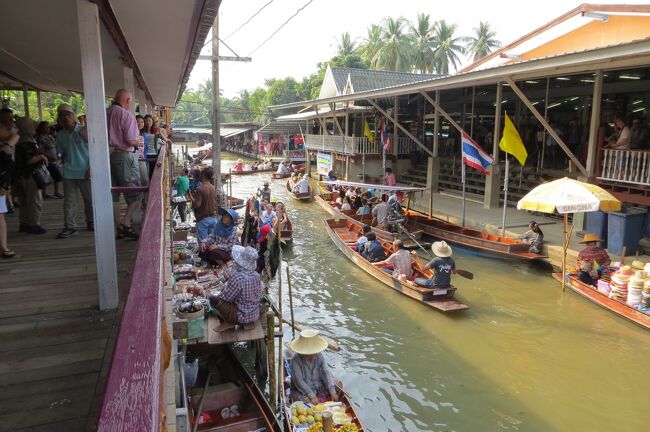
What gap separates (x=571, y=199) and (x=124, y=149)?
Result: 341 inches

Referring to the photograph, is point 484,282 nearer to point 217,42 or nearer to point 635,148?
point 635,148

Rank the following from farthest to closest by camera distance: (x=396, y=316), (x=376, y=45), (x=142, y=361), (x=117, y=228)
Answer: (x=376, y=45) < (x=396, y=316) < (x=117, y=228) < (x=142, y=361)

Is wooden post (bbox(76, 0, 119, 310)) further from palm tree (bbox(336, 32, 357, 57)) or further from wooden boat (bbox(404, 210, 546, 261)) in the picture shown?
palm tree (bbox(336, 32, 357, 57))

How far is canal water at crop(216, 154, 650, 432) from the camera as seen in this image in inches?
266

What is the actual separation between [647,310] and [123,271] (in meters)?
8.85

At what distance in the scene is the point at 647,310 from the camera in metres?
8.52

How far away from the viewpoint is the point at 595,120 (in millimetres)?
12023

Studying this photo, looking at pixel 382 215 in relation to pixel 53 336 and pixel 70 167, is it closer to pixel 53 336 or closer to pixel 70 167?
pixel 70 167

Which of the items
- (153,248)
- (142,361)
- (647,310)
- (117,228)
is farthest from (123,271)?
(647,310)

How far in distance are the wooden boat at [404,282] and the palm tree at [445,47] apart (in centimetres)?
4025

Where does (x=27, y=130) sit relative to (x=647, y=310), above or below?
above

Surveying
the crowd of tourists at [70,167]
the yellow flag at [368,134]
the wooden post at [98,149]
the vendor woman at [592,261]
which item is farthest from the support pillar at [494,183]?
the wooden post at [98,149]

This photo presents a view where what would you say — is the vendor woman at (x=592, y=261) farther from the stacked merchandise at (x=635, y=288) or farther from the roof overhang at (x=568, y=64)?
the roof overhang at (x=568, y=64)

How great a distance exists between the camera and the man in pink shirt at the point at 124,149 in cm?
464
